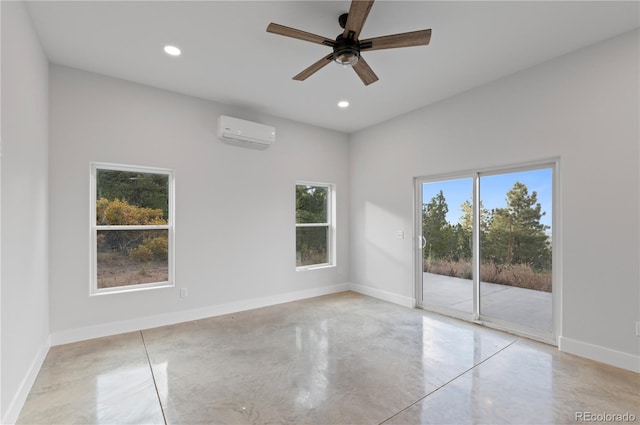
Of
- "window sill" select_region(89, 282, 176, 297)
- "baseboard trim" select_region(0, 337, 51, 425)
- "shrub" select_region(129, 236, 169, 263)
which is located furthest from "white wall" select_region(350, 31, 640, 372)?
"baseboard trim" select_region(0, 337, 51, 425)

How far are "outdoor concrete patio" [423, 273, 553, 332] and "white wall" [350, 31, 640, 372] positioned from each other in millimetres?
300

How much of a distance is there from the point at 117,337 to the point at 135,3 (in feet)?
11.1

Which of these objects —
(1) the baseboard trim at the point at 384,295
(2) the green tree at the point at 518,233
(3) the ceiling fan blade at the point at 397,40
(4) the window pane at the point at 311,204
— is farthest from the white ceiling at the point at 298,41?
(1) the baseboard trim at the point at 384,295

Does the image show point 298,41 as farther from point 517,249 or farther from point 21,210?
point 517,249

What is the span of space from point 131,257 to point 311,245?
2781 millimetres

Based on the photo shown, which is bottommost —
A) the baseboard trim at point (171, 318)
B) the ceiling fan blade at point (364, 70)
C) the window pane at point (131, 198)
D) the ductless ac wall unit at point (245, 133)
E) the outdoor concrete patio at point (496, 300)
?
the baseboard trim at point (171, 318)

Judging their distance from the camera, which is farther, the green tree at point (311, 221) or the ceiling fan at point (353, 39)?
the green tree at point (311, 221)

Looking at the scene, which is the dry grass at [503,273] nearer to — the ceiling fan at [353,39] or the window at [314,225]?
the window at [314,225]

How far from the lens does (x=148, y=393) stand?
2.38m

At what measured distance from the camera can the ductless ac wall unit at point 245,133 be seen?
13.7ft

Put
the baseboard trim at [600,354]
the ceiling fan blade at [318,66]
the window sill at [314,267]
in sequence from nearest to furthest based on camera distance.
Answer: the ceiling fan blade at [318,66] → the baseboard trim at [600,354] → the window sill at [314,267]

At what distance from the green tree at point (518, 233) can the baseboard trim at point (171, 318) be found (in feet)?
9.48

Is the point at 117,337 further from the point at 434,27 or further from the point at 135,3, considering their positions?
the point at 434,27

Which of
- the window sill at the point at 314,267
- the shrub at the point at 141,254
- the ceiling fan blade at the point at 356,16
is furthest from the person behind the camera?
the window sill at the point at 314,267
